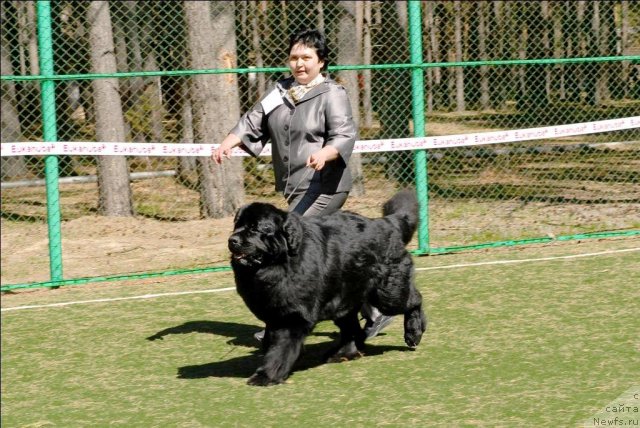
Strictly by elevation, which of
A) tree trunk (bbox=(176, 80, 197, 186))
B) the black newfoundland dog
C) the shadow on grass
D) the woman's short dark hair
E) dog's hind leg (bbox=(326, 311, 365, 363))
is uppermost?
the woman's short dark hair

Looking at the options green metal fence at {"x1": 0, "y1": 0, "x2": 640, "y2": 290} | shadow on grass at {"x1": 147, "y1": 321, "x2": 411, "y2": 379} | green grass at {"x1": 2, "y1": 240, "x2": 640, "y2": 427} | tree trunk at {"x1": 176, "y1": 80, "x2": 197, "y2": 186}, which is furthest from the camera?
tree trunk at {"x1": 176, "y1": 80, "x2": 197, "y2": 186}

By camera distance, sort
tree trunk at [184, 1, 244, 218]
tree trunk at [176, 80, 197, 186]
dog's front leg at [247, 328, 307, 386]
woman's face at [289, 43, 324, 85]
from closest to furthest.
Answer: dog's front leg at [247, 328, 307, 386] < woman's face at [289, 43, 324, 85] < tree trunk at [184, 1, 244, 218] < tree trunk at [176, 80, 197, 186]

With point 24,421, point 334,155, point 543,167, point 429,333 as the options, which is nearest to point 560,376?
point 429,333

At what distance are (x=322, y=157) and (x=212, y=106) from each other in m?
6.36

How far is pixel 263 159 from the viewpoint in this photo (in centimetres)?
1530

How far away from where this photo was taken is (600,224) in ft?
36.6

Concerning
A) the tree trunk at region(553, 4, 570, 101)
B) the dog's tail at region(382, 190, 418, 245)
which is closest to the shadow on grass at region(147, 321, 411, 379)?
the dog's tail at region(382, 190, 418, 245)

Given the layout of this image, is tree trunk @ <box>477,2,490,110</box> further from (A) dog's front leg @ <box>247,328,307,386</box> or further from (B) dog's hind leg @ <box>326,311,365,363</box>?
(A) dog's front leg @ <box>247,328,307,386</box>

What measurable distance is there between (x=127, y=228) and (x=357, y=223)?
6846 mm

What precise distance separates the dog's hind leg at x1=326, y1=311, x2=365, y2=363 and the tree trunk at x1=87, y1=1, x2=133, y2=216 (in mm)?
7520

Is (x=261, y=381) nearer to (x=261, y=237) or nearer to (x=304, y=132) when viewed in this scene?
(x=261, y=237)

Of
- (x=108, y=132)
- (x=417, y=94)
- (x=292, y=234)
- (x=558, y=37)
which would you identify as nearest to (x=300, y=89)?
(x=292, y=234)

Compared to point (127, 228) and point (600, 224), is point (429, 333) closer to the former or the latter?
point (600, 224)

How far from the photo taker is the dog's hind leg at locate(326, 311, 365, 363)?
626cm
